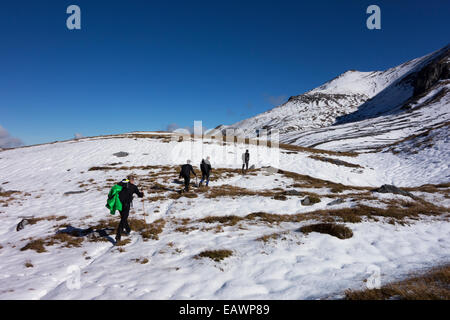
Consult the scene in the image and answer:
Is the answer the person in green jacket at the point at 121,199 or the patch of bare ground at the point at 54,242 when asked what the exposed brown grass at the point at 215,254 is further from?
the patch of bare ground at the point at 54,242

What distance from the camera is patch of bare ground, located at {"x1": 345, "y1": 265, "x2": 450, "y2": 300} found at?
177 inches

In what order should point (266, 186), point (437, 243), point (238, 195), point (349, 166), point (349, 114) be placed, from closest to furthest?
1. point (437, 243)
2. point (238, 195)
3. point (266, 186)
4. point (349, 166)
5. point (349, 114)

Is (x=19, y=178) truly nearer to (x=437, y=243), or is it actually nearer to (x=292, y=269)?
(x=292, y=269)

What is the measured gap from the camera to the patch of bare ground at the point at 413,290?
14.7ft

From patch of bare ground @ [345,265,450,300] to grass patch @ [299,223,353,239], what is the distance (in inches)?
142

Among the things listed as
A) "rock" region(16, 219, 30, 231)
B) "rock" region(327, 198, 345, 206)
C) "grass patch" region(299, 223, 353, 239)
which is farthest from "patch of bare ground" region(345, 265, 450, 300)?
"rock" region(16, 219, 30, 231)

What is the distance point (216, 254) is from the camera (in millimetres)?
7734

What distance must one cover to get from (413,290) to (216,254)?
549 cm

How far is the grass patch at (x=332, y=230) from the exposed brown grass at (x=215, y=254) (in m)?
3.97

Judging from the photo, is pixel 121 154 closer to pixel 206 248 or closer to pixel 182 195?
pixel 182 195

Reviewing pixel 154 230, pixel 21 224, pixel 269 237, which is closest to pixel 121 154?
pixel 21 224

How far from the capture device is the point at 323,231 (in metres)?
9.51

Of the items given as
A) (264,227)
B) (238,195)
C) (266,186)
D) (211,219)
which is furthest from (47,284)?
(266,186)

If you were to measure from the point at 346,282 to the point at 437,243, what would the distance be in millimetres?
5984
